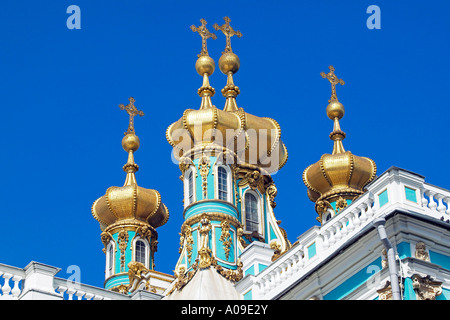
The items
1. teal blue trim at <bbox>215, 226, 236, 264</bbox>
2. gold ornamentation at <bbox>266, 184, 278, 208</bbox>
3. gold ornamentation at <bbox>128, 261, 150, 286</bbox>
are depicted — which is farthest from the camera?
gold ornamentation at <bbox>128, 261, 150, 286</bbox>

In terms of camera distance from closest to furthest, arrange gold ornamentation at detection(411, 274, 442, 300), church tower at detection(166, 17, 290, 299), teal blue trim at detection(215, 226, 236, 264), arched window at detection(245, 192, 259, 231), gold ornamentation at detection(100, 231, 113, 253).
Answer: gold ornamentation at detection(411, 274, 442, 300)
teal blue trim at detection(215, 226, 236, 264)
church tower at detection(166, 17, 290, 299)
arched window at detection(245, 192, 259, 231)
gold ornamentation at detection(100, 231, 113, 253)

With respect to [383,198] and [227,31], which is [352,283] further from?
[227,31]

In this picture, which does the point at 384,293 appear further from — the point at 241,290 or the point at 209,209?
the point at 209,209

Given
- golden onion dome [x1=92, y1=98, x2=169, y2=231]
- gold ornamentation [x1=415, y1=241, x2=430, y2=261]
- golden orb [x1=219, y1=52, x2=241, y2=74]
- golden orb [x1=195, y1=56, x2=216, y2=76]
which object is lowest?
gold ornamentation [x1=415, y1=241, x2=430, y2=261]

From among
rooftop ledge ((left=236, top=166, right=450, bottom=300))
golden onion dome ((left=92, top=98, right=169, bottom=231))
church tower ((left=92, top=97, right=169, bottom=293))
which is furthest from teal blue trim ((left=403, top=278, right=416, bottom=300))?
golden onion dome ((left=92, top=98, right=169, bottom=231))

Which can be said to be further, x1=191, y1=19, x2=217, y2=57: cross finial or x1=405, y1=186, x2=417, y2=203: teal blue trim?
x1=191, y1=19, x2=217, y2=57: cross finial

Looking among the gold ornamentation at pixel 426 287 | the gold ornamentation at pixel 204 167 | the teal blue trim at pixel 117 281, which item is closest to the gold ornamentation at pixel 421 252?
the gold ornamentation at pixel 426 287

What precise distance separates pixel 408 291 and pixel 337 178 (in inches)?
818

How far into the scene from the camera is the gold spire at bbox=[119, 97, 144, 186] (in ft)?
141

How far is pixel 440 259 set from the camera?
19.3 metres

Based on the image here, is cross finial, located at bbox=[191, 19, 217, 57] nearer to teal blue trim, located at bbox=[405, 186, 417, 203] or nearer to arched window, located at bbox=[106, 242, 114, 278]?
arched window, located at bbox=[106, 242, 114, 278]

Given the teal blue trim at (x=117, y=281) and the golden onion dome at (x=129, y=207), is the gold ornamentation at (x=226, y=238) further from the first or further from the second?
the golden onion dome at (x=129, y=207)
